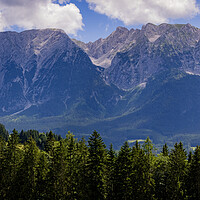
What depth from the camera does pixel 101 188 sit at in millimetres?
70750

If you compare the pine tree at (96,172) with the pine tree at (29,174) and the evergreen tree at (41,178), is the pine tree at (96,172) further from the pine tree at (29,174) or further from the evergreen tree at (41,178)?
the pine tree at (29,174)

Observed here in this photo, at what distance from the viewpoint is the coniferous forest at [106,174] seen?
71688mm

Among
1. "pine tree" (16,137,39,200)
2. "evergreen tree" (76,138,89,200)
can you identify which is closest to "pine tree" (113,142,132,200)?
"evergreen tree" (76,138,89,200)

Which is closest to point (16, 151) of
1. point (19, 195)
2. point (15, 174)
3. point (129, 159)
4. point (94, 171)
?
point (15, 174)

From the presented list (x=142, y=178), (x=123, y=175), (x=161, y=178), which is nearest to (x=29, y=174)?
(x=123, y=175)

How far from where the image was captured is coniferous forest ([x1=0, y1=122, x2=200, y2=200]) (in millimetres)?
71688

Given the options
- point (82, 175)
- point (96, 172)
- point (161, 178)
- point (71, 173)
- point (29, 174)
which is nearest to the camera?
point (96, 172)

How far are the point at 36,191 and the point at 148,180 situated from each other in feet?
87.0

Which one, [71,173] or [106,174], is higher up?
[71,173]

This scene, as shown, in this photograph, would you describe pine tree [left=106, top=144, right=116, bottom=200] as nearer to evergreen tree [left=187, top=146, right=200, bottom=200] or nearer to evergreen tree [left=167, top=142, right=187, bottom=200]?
evergreen tree [left=167, top=142, right=187, bottom=200]

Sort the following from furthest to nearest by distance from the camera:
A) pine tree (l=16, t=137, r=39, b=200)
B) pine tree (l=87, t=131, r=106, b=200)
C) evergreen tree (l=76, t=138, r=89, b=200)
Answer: pine tree (l=16, t=137, r=39, b=200) < evergreen tree (l=76, t=138, r=89, b=200) < pine tree (l=87, t=131, r=106, b=200)

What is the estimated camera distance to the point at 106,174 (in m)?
72.7

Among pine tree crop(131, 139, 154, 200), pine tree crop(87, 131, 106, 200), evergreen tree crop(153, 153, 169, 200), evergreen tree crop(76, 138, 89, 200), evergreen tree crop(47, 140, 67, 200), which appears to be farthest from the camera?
evergreen tree crop(153, 153, 169, 200)

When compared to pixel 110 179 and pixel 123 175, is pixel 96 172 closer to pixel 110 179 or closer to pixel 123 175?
pixel 110 179
